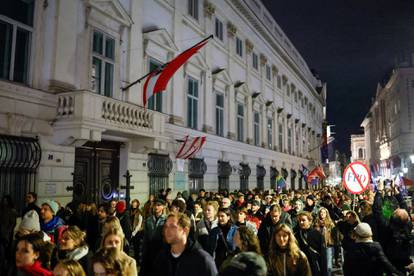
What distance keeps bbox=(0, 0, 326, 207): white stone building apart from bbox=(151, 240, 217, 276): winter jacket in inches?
309

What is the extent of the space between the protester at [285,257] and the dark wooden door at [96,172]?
9473 millimetres

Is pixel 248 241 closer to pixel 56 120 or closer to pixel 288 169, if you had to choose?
pixel 56 120

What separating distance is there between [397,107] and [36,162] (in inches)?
2615

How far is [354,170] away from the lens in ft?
35.1

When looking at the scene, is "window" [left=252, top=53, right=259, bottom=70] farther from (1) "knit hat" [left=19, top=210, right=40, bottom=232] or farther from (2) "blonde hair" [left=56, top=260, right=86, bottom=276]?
(2) "blonde hair" [left=56, top=260, right=86, bottom=276]

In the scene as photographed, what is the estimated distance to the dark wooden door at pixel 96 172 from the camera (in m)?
13.2

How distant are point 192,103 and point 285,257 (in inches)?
647

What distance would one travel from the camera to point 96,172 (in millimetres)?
14055

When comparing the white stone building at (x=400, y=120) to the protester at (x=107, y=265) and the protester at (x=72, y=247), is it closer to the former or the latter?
the protester at (x=72, y=247)

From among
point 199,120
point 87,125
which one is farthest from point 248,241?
point 199,120

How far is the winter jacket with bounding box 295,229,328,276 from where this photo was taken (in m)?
5.85

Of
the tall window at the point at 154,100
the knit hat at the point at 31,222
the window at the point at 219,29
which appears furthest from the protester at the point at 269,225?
the window at the point at 219,29

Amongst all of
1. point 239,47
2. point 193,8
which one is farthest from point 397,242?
point 239,47

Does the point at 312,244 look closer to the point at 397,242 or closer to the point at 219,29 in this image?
the point at 397,242
